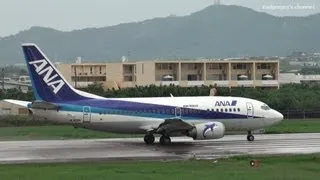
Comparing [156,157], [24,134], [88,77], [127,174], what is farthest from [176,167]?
[88,77]

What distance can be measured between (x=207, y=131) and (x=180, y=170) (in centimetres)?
1287

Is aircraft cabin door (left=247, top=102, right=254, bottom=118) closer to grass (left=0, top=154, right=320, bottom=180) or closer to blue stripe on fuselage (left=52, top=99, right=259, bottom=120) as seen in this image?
blue stripe on fuselage (left=52, top=99, right=259, bottom=120)

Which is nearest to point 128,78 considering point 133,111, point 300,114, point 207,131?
point 300,114

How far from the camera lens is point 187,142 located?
1517 inches

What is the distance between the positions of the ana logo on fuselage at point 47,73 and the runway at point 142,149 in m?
3.47

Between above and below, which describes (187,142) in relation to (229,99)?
below

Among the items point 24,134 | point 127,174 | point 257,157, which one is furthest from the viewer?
point 24,134

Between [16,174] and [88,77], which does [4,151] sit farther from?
[88,77]

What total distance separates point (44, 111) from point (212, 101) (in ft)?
33.8

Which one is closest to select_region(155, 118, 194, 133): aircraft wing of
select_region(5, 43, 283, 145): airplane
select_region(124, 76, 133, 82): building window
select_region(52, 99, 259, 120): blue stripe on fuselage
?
select_region(5, 43, 283, 145): airplane

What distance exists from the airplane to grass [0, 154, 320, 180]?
9.17 meters

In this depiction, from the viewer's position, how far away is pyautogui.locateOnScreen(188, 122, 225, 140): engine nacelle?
1414 inches

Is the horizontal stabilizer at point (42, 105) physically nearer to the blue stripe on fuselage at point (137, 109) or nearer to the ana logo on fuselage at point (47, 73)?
the blue stripe on fuselage at point (137, 109)

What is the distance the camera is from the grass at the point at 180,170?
2109 cm
